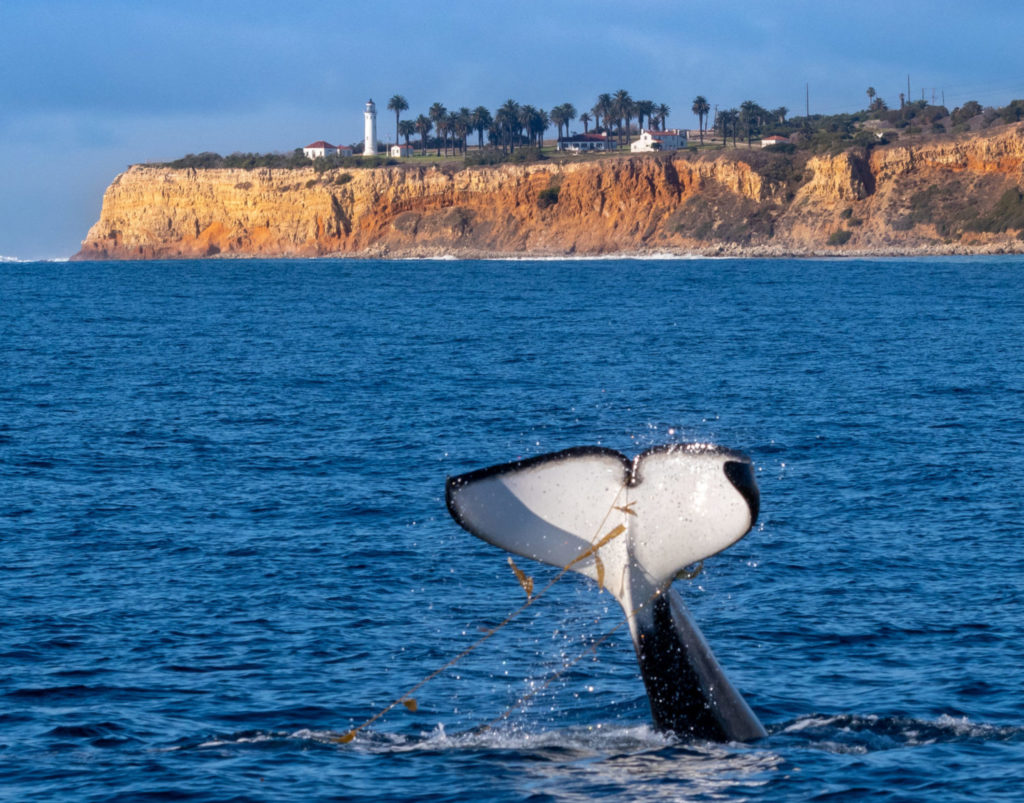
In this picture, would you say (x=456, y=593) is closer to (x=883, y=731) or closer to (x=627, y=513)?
(x=883, y=731)

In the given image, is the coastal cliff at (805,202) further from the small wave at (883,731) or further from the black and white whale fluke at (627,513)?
the black and white whale fluke at (627,513)

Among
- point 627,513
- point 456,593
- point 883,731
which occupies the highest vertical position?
point 627,513

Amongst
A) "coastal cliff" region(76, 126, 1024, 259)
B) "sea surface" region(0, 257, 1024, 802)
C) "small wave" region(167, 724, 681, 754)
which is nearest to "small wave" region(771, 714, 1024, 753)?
"sea surface" region(0, 257, 1024, 802)

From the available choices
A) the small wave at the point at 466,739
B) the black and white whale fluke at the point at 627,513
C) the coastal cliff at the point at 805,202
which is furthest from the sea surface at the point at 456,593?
the coastal cliff at the point at 805,202

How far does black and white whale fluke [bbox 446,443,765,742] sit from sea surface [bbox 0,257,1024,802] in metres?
2.77

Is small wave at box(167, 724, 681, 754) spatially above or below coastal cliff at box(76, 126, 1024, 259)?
below

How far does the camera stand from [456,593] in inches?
861

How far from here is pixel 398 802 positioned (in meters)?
13.3

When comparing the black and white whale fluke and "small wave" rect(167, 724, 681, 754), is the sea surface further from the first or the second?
the black and white whale fluke

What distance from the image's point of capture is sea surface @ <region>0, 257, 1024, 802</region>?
14289 mm

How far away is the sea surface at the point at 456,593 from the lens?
1429 centimetres

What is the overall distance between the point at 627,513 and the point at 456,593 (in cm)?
1143

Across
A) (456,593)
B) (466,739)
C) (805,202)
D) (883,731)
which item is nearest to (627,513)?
(466,739)

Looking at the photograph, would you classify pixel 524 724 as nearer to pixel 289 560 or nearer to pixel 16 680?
pixel 16 680
